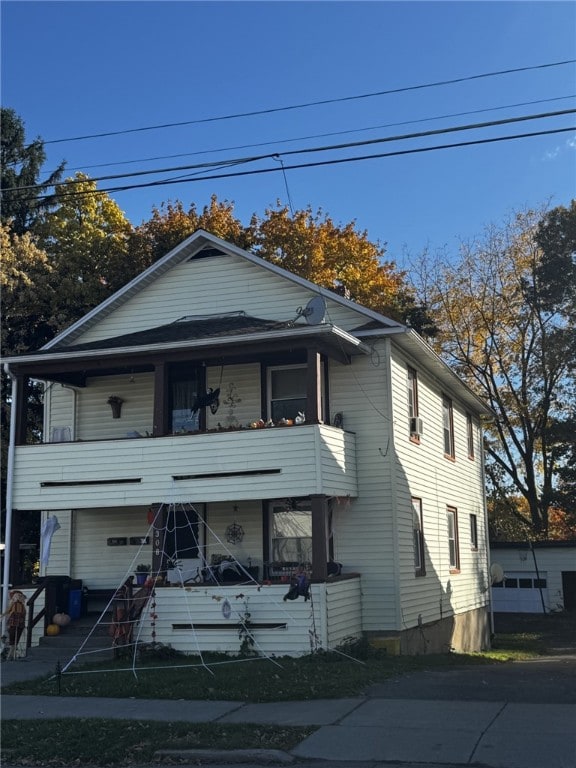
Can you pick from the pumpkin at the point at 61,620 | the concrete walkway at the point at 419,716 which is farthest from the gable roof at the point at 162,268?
the concrete walkway at the point at 419,716

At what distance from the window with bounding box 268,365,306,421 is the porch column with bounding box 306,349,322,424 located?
6.25 feet

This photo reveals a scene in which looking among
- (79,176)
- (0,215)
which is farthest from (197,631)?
(79,176)

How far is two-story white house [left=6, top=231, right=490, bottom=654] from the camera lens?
50.2 ft

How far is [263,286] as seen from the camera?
18.9m

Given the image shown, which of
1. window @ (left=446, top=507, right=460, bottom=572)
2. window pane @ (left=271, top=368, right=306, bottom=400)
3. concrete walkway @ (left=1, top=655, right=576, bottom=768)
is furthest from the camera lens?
window @ (left=446, top=507, right=460, bottom=572)

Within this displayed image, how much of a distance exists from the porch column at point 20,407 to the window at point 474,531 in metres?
13.6

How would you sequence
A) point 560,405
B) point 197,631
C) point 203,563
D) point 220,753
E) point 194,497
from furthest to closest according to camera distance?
point 560,405, point 203,563, point 194,497, point 197,631, point 220,753

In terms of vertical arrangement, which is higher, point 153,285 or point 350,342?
point 153,285

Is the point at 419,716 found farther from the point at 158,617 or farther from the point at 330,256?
the point at 330,256

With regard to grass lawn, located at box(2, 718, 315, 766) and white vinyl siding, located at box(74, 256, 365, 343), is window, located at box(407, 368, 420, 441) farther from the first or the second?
grass lawn, located at box(2, 718, 315, 766)

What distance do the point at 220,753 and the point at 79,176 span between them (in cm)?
2983

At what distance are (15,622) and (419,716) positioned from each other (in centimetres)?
910

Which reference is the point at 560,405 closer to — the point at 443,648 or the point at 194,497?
the point at 443,648

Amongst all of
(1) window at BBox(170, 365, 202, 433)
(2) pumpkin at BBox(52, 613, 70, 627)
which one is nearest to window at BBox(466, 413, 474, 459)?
(1) window at BBox(170, 365, 202, 433)
